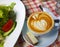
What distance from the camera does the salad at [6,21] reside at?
0.69 m

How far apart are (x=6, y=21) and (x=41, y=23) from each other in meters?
0.15

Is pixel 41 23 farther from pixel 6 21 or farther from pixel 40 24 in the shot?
pixel 6 21

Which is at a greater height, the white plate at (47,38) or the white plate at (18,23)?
the white plate at (18,23)

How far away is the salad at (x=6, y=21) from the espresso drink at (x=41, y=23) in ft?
0.24

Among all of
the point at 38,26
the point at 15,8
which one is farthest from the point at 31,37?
the point at 15,8

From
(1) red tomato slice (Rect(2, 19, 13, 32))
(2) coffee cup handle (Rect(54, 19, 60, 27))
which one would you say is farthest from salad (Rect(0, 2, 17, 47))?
(2) coffee cup handle (Rect(54, 19, 60, 27))

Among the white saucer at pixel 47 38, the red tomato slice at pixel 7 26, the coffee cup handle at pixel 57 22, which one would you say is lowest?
the white saucer at pixel 47 38

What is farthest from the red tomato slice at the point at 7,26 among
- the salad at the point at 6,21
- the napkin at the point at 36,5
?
the napkin at the point at 36,5

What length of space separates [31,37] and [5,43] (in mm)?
105

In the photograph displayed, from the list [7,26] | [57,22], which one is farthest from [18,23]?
[57,22]

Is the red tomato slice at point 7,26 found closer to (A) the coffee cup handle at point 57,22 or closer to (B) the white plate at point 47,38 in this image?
(B) the white plate at point 47,38

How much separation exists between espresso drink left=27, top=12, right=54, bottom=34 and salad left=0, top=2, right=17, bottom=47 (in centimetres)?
7

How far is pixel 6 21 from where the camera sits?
72cm

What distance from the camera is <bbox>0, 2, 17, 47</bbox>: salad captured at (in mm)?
692
